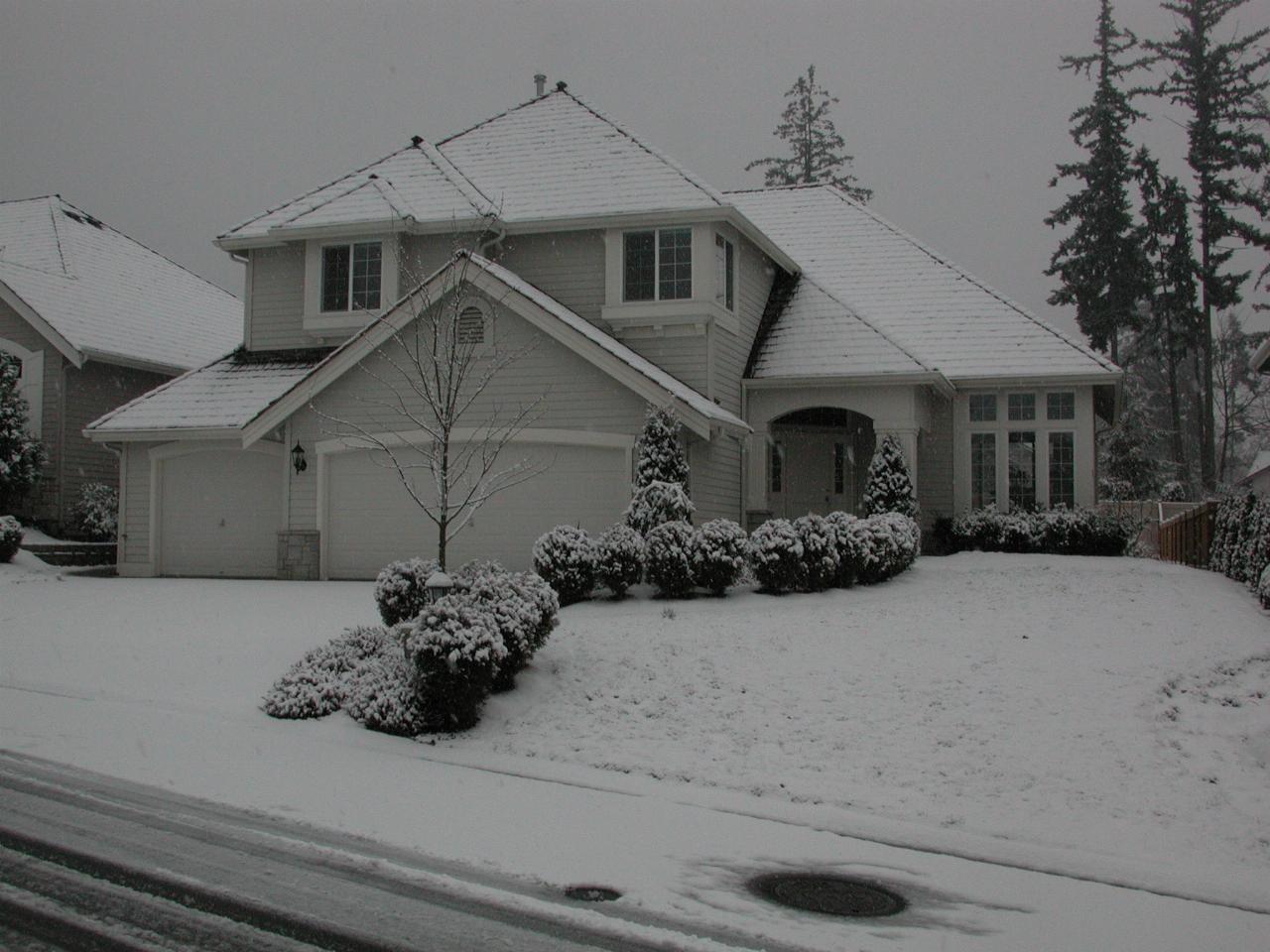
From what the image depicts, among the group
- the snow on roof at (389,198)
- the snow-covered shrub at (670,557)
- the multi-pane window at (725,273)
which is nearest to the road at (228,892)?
the snow-covered shrub at (670,557)

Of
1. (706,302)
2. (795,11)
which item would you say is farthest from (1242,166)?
(706,302)

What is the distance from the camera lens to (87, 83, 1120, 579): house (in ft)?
56.6

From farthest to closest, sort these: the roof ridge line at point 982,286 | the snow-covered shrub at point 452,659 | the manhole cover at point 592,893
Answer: the roof ridge line at point 982,286, the snow-covered shrub at point 452,659, the manhole cover at point 592,893

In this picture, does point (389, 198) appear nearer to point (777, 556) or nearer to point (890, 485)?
point (890, 485)

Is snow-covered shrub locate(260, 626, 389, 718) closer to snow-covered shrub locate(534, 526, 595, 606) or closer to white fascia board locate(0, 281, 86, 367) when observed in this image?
snow-covered shrub locate(534, 526, 595, 606)

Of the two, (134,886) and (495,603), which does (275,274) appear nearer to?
(495,603)

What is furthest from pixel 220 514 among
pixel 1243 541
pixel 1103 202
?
pixel 1103 202

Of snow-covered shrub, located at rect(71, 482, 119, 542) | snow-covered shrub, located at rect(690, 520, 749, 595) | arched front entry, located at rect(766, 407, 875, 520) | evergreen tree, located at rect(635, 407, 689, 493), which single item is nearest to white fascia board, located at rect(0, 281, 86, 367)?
snow-covered shrub, located at rect(71, 482, 119, 542)

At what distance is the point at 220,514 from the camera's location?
1959 cm

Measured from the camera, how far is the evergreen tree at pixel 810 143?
45625mm

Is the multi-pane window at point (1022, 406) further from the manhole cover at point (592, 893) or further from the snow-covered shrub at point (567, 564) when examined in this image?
the manhole cover at point (592, 893)

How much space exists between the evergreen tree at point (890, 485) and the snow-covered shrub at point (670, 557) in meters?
6.40

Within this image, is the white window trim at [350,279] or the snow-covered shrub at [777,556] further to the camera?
the white window trim at [350,279]

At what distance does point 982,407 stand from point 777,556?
9.42 meters
